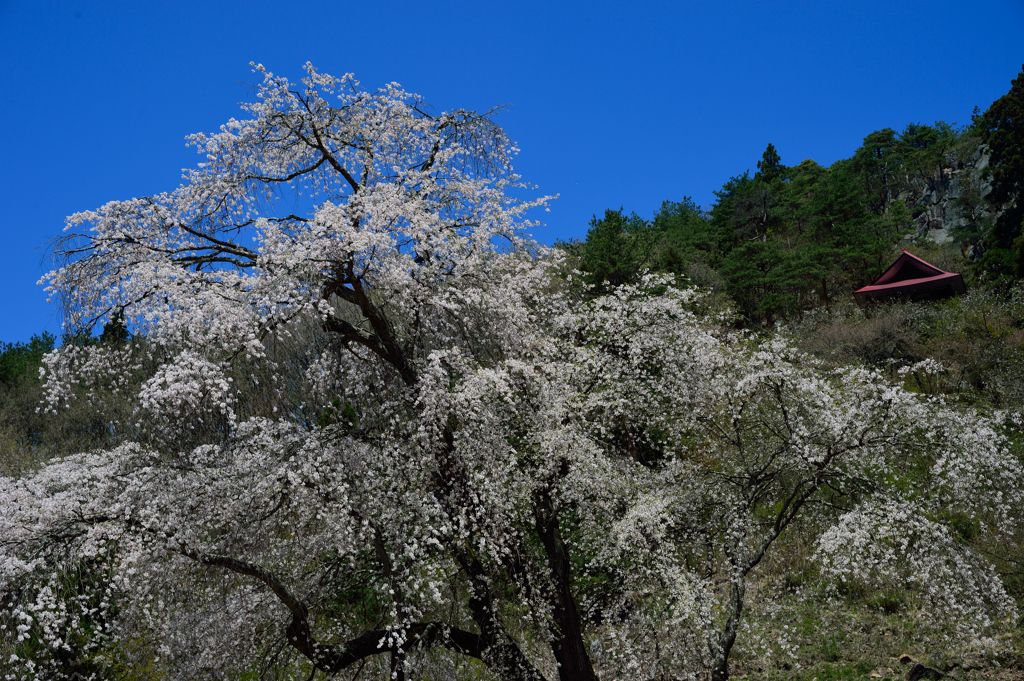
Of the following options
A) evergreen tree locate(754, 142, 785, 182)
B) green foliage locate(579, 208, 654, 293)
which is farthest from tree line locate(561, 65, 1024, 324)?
evergreen tree locate(754, 142, 785, 182)

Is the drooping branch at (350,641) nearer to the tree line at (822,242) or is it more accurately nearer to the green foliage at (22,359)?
the tree line at (822,242)

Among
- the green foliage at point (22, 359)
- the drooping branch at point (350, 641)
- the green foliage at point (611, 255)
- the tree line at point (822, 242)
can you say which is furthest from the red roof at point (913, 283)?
the green foliage at point (22, 359)

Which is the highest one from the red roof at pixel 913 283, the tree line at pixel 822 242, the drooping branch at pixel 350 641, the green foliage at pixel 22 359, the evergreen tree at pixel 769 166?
the evergreen tree at pixel 769 166

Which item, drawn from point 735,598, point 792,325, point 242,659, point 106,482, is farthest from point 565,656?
point 792,325

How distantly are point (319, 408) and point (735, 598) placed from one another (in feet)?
19.9

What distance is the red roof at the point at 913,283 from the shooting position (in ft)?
98.4

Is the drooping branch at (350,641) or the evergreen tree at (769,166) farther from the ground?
the evergreen tree at (769,166)

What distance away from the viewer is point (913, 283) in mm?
30078

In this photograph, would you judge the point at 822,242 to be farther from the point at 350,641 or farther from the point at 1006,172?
the point at 350,641

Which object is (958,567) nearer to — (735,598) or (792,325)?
(735,598)

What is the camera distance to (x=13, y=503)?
7766 mm

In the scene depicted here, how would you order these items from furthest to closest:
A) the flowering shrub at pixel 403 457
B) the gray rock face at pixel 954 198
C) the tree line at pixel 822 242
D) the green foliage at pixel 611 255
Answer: the gray rock face at pixel 954 198, the tree line at pixel 822 242, the green foliage at pixel 611 255, the flowering shrub at pixel 403 457

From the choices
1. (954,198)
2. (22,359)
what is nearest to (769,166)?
(954,198)

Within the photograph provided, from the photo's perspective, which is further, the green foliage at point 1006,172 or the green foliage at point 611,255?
the green foliage at point 1006,172
